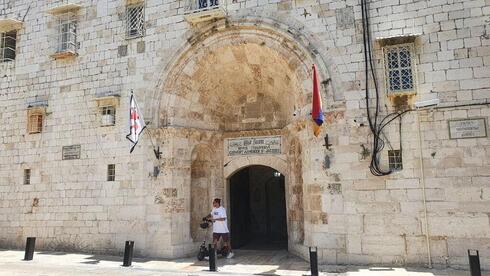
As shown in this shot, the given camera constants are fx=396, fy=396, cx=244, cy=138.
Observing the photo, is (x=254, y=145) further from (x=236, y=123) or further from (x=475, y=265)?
(x=475, y=265)

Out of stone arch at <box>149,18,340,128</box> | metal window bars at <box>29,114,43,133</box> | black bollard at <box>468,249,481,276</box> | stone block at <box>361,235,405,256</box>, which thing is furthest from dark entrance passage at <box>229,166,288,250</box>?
black bollard at <box>468,249,481,276</box>

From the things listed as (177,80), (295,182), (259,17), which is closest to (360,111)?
(295,182)

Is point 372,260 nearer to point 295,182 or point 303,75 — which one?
point 295,182

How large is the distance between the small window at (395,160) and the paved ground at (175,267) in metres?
1.92

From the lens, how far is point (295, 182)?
962 cm

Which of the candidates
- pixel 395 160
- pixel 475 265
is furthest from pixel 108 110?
pixel 475 265

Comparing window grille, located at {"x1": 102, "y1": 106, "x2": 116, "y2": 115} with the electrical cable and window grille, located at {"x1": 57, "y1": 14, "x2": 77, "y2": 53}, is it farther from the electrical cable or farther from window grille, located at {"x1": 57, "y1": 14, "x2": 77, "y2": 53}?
the electrical cable

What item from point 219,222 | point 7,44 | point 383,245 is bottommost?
point 383,245

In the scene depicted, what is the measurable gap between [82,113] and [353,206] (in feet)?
23.8

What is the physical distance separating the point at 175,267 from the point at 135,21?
20.7ft

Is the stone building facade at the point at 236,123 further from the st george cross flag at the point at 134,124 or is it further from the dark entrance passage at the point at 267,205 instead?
the dark entrance passage at the point at 267,205

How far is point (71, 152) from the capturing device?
1048cm

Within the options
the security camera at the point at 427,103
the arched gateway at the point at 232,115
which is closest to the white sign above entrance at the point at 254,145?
the arched gateway at the point at 232,115

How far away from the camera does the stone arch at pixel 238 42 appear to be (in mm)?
8633
